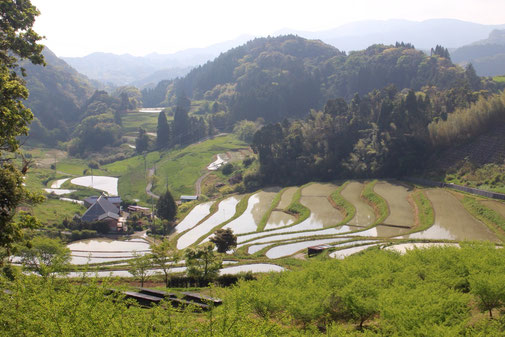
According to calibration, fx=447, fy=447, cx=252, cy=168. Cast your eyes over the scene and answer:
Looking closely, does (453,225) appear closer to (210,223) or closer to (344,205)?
(344,205)

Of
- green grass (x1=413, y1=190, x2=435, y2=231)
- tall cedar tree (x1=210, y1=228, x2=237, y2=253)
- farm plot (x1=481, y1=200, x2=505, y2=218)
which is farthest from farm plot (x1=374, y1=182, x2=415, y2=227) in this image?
tall cedar tree (x1=210, y1=228, x2=237, y2=253)

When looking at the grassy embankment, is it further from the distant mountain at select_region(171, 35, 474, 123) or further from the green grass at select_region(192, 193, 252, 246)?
the distant mountain at select_region(171, 35, 474, 123)

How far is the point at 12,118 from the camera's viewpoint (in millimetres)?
16281

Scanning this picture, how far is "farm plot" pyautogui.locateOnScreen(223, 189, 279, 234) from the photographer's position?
183 feet

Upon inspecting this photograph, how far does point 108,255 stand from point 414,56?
129409 millimetres

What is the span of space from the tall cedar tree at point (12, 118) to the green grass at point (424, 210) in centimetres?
4048

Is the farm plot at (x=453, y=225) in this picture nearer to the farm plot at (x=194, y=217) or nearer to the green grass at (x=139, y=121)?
the farm plot at (x=194, y=217)

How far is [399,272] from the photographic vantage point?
25.2 metres

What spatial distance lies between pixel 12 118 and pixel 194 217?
48909 mm

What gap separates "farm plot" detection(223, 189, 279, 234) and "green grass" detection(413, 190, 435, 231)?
769 inches

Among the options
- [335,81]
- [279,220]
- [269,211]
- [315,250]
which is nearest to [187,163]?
[269,211]

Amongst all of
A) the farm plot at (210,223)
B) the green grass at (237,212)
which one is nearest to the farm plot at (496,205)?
the green grass at (237,212)

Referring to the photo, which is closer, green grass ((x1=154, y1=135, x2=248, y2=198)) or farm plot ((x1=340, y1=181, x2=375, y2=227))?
farm plot ((x1=340, y1=181, x2=375, y2=227))

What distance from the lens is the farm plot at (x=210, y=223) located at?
171 ft
